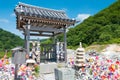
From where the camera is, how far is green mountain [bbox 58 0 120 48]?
22263 mm

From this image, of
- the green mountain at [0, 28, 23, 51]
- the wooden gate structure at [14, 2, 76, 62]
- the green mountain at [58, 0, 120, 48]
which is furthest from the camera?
the green mountain at [0, 28, 23, 51]

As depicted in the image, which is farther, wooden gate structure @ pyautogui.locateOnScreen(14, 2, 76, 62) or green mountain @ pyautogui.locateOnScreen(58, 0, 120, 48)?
green mountain @ pyautogui.locateOnScreen(58, 0, 120, 48)

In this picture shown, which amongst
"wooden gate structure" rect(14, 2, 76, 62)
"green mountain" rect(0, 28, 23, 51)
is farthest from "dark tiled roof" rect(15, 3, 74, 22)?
"green mountain" rect(0, 28, 23, 51)

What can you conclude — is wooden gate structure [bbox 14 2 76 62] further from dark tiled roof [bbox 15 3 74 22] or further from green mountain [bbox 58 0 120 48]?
green mountain [bbox 58 0 120 48]

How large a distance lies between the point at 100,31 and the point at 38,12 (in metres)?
17.5

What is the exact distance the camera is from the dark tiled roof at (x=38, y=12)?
7672mm

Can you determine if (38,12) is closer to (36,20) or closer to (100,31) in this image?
(36,20)

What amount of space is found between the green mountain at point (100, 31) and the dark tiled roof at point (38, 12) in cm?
1257

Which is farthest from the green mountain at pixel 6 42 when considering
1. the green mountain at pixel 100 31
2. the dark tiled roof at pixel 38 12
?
the dark tiled roof at pixel 38 12

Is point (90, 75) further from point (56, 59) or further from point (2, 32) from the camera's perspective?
point (2, 32)

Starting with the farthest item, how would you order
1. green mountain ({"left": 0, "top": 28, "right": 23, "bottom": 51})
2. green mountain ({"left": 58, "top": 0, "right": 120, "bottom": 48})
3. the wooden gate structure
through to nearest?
green mountain ({"left": 0, "top": 28, "right": 23, "bottom": 51})
green mountain ({"left": 58, "top": 0, "right": 120, "bottom": 48})
the wooden gate structure

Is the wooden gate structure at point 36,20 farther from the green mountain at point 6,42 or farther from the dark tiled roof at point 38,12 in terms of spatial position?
the green mountain at point 6,42

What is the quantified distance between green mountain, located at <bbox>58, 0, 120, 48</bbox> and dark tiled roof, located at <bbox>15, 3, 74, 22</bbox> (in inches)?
495

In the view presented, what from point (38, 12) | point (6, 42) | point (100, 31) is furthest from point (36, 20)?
point (6, 42)
